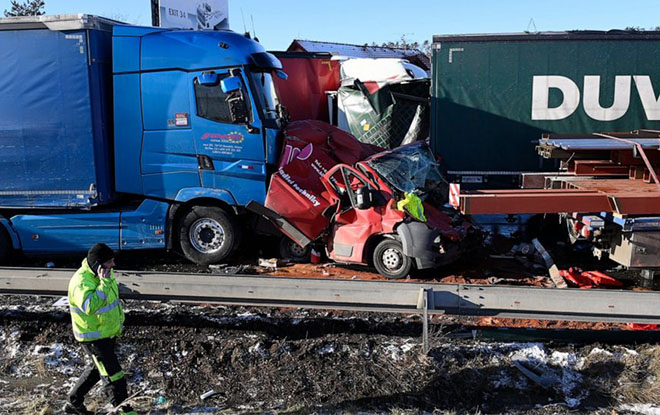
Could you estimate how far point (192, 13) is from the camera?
16328 millimetres

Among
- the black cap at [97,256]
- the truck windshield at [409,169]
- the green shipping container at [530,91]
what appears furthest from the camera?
the green shipping container at [530,91]

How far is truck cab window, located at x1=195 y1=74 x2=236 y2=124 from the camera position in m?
8.05

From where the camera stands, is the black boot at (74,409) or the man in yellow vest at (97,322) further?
Result: the black boot at (74,409)

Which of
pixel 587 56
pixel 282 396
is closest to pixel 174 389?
pixel 282 396

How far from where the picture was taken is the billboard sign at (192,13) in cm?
1490

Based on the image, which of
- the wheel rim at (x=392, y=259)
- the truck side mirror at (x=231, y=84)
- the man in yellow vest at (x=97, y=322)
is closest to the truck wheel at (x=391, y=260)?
the wheel rim at (x=392, y=259)

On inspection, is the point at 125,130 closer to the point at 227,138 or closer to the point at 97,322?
the point at 227,138

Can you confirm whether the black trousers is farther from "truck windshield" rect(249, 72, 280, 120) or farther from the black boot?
"truck windshield" rect(249, 72, 280, 120)

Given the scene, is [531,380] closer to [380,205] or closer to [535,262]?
[380,205]

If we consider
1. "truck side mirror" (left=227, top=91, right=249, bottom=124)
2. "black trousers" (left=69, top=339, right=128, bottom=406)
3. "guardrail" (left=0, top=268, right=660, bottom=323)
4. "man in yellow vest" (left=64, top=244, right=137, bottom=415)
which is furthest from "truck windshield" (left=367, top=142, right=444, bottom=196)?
"black trousers" (left=69, top=339, right=128, bottom=406)

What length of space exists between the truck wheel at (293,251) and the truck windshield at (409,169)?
1719 mm

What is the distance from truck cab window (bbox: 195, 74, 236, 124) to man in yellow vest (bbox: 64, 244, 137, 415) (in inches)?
160

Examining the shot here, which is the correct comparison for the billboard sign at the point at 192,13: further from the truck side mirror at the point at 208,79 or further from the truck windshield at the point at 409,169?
the truck windshield at the point at 409,169

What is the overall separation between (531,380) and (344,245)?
347 cm
